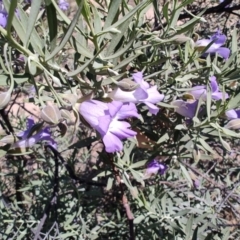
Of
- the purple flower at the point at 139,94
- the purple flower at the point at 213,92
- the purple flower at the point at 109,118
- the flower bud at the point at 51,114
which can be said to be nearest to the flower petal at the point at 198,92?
the purple flower at the point at 213,92

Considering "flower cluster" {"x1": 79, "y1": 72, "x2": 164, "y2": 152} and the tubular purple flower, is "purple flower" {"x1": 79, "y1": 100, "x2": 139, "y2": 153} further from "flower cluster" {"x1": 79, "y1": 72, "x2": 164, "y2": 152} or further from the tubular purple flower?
the tubular purple flower

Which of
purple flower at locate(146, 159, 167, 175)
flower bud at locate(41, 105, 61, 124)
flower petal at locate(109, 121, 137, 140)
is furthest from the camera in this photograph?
purple flower at locate(146, 159, 167, 175)

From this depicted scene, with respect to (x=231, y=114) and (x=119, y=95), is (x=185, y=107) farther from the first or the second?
(x=119, y=95)

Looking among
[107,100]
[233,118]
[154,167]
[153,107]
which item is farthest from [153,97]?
[154,167]

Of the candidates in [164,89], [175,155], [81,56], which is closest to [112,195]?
[175,155]

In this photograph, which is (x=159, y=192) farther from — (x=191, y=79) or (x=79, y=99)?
(x=79, y=99)

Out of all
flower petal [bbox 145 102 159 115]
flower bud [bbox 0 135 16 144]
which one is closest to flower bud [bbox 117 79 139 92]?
flower petal [bbox 145 102 159 115]
